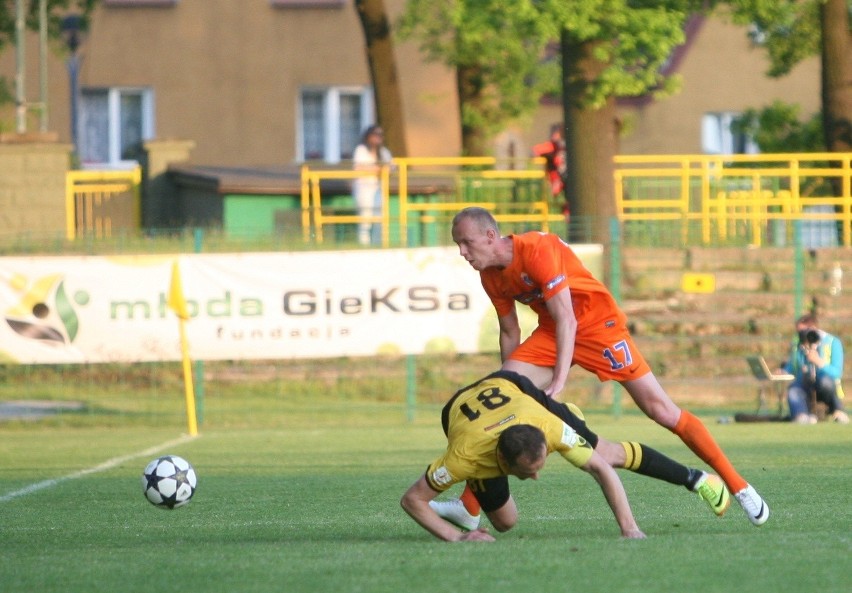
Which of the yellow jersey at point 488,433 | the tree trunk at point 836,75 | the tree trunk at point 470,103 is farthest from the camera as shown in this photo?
the tree trunk at point 470,103

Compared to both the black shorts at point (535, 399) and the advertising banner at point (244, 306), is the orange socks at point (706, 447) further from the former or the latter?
the advertising banner at point (244, 306)

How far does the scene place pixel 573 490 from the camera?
1123 centimetres

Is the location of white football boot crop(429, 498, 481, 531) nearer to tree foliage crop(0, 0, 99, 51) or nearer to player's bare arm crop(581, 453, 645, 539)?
player's bare arm crop(581, 453, 645, 539)

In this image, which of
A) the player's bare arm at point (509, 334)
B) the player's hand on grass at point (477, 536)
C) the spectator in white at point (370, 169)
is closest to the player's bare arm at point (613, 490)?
the player's hand on grass at point (477, 536)

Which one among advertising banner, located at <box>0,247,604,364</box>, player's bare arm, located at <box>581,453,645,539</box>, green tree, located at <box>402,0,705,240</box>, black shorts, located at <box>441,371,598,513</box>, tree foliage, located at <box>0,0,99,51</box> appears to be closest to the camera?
player's bare arm, located at <box>581,453,645,539</box>

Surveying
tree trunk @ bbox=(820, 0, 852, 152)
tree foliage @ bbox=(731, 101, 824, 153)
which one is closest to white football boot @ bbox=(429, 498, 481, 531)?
tree trunk @ bbox=(820, 0, 852, 152)

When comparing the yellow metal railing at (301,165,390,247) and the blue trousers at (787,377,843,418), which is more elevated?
the yellow metal railing at (301,165,390,247)

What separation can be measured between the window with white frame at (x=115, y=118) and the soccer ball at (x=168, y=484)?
28230 millimetres

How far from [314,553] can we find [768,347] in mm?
15052

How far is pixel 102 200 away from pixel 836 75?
1254cm

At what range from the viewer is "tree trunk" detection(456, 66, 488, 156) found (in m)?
32.7

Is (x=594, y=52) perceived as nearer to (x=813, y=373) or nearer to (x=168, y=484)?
(x=813, y=373)

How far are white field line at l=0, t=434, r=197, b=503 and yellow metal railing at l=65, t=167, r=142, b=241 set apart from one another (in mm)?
9166

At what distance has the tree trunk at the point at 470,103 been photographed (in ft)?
107
